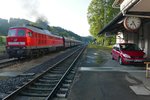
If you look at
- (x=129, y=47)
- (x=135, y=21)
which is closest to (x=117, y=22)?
(x=129, y=47)

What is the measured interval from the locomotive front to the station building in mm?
7027

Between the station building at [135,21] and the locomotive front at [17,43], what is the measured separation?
23.1 ft

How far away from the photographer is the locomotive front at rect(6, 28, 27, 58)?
70.3ft

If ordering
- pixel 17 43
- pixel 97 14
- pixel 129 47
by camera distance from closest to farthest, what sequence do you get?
pixel 129 47 → pixel 17 43 → pixel 97 14

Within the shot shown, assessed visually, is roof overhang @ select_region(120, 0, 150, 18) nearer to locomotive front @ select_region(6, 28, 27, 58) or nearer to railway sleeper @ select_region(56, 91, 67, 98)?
railway sleeper @ select_region(56, 91, 67, 98)

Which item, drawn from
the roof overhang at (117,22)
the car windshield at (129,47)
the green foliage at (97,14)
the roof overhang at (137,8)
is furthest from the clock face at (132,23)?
the green foliage at (97,14)

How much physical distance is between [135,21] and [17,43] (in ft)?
35.7

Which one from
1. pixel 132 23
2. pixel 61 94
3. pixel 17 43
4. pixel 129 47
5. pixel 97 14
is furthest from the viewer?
pixel 97 14

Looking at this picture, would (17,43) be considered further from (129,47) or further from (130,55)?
(130,55)

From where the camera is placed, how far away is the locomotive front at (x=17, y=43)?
2142 cm

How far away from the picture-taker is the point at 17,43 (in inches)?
857

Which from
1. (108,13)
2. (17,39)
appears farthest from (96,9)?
(17,39)

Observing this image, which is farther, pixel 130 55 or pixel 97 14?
pixel 97 14

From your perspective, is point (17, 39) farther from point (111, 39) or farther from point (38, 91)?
point (111, 39)
